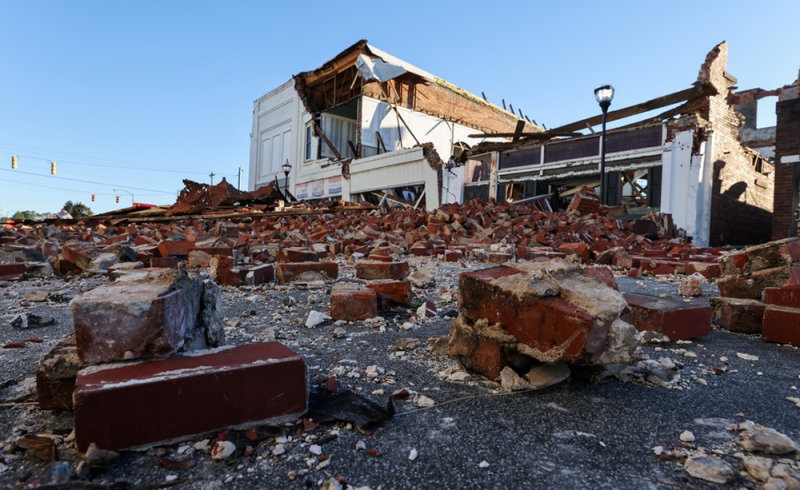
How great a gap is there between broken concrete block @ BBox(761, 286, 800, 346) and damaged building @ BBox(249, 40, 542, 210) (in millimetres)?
13000

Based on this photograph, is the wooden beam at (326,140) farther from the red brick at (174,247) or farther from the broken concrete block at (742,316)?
the broken concrete block at (742,316)

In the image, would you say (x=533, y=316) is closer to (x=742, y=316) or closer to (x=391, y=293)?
(x=391, y=293)

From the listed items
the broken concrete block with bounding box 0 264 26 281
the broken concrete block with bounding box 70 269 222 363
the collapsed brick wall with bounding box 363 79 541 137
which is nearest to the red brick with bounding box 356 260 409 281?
the broken concrete block with bounding box 70 269 222 363

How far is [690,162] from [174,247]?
11609 mm

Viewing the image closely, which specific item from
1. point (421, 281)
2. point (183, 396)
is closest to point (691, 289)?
point (421, 281)

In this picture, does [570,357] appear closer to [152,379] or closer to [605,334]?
[605,334]

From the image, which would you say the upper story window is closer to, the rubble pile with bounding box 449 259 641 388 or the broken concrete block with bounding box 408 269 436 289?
the broken concrete block with bounding box 408 269 436 289

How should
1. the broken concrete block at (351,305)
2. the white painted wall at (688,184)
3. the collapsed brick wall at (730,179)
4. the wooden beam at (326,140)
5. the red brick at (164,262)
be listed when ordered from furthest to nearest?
the wooden beam at (326,140), the collapsed brick wall at (730,179), the white painted wall at (688,184), the red brick at (164,262), the broken concrete block at (351,305)

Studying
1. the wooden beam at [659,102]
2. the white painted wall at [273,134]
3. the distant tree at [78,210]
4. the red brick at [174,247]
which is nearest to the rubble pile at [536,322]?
the red brick at [174,247]

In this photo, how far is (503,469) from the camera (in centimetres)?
107

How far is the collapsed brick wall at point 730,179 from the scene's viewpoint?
11.0m

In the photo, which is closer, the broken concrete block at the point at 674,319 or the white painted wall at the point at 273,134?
the broken concrete block at the point at 674,319

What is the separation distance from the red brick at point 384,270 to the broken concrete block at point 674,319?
1.88 metres

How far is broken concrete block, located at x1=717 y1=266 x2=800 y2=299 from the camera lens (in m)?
2.78
